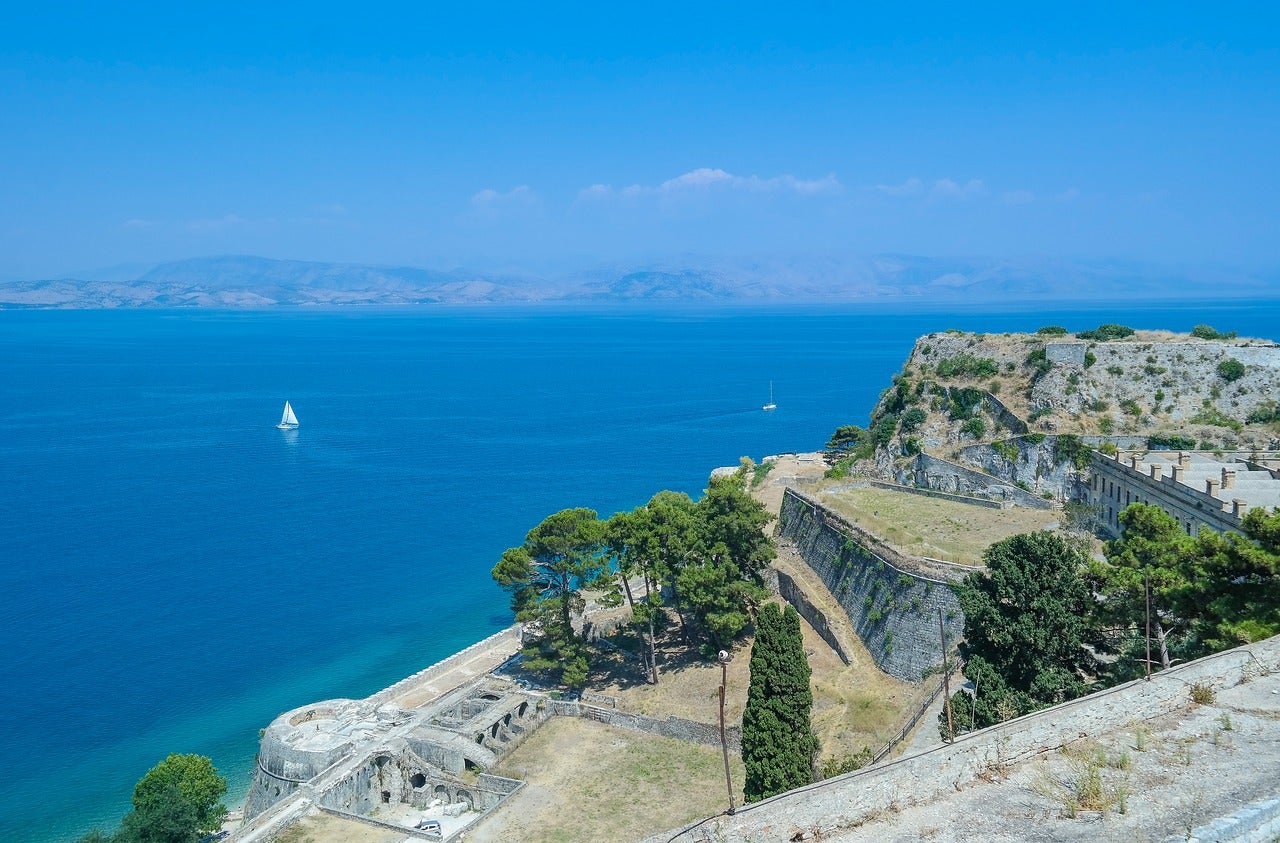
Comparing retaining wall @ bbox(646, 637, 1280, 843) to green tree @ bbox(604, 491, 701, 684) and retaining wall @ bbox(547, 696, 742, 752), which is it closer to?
retaining wall @ bbox(547, 696, 742, 752)

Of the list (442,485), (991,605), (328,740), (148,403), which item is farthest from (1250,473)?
(148,403)

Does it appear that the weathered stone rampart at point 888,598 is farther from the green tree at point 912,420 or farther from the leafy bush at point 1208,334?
the leafy bush at point 1208,334

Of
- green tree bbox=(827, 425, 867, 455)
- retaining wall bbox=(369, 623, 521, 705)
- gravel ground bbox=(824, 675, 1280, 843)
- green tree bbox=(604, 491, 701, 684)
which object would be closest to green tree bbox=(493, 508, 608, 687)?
green tree bbox=(604, 491, 701, 684)

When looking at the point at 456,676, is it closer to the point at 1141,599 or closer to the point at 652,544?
the point at 652,544

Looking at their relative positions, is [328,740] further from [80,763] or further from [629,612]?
[629,612]

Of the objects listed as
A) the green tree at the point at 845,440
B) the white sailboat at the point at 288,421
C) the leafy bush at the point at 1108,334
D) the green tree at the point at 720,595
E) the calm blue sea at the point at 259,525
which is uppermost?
the leafy bush at the point at 1108,334

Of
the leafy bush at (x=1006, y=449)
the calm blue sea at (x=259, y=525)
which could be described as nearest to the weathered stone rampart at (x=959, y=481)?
the leafy bush at (x=1006, y=449)
